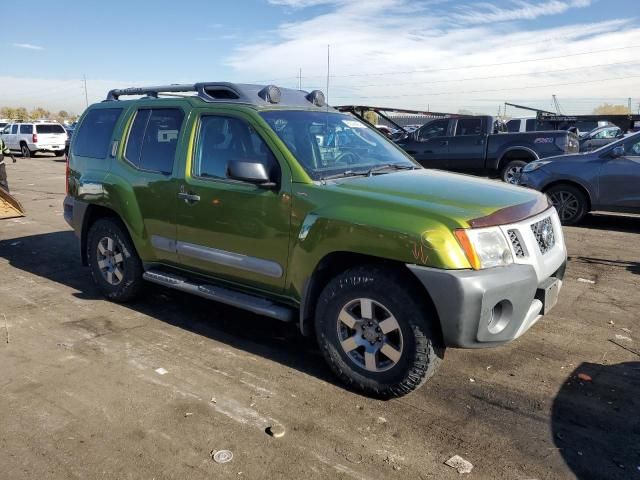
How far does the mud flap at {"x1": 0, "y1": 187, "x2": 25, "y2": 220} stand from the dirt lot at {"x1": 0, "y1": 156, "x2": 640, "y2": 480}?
529cm

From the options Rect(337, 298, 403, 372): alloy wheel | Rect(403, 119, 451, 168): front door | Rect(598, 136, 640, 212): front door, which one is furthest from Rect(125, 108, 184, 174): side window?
Rect(403, 119, 451, 168): front door

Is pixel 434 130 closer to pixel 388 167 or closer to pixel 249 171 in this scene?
pixel 388 167

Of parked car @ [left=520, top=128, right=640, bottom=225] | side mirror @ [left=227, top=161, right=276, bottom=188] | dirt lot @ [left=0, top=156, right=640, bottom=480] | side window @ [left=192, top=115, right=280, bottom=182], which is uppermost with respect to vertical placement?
side window @ [left=192, top=115, right=280, bottom=182]

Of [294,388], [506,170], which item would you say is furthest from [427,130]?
[294,388]

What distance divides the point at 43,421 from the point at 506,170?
12.1 meters

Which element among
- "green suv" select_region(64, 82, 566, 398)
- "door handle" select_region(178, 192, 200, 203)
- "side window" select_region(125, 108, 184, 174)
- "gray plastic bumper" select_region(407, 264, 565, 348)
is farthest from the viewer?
"side window" select_region(125, 108, 184, 174)

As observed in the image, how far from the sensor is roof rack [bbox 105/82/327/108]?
4.46 m

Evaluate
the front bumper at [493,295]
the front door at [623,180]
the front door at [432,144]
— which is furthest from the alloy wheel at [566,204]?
the front bumper at [493,295]

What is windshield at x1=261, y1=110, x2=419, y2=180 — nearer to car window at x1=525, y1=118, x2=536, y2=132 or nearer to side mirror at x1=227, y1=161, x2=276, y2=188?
side mirror at x1=227, y1=161, x2=276, y2=188

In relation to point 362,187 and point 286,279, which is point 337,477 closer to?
point 286,279

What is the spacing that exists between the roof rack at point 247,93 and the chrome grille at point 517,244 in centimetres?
219

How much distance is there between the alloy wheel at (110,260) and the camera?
5227 mm

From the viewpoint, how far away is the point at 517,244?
3352mm

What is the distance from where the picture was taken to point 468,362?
13.2 ft
